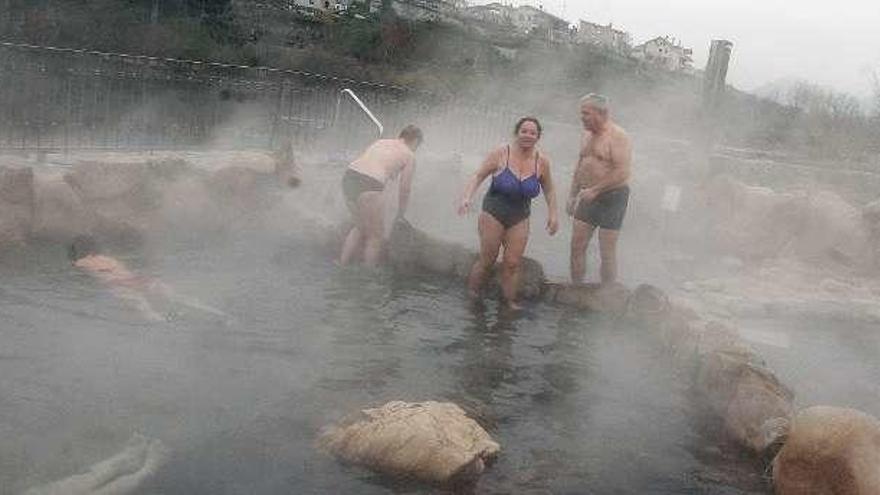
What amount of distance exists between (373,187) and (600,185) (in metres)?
1.95

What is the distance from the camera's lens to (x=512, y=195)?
6.27 m

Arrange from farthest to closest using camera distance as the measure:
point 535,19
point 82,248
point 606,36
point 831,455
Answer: point 535,19 < point 606,36 < point 82,248 < point 831,455

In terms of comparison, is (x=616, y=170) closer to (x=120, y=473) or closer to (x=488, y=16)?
(x=120, y=473)

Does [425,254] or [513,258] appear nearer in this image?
[513,258]

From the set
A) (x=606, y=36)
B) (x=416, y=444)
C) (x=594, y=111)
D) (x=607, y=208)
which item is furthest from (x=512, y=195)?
(x=606, y=36)

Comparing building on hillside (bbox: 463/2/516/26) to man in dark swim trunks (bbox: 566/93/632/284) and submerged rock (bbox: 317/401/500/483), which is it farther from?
submerged rock (bbox: 317/401/500/483)

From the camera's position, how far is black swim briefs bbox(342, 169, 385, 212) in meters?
6.93

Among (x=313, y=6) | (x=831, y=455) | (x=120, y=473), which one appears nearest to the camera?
(x=120, y=473)

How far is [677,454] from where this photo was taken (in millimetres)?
3975

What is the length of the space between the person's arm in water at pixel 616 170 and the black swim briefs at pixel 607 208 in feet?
0.23

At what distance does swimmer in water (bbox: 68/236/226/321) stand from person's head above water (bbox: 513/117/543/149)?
2.59 metres

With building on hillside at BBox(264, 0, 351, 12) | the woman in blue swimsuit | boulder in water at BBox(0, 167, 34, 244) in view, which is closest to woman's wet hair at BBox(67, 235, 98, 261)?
boulder in water at BBox(0, 167, 34, 244)

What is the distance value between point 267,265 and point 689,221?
5.81 metres

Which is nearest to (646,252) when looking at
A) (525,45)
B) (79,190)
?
(79,190)
